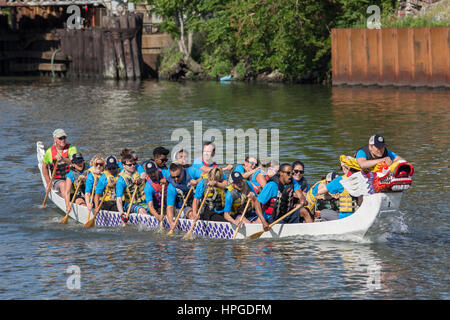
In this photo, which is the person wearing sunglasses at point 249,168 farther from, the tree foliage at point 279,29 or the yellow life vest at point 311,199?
the tree foliage at point 279,29

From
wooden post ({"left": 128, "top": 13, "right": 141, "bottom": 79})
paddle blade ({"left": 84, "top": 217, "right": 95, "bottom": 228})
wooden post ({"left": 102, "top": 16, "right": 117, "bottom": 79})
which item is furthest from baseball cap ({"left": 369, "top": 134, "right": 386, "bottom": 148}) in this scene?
wooden post ({"left": 102, "top": 16, "right": 117, "bottom": 79})

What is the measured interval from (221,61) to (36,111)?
60.4ft

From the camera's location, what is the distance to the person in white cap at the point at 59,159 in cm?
2164

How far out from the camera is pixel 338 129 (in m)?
32.9

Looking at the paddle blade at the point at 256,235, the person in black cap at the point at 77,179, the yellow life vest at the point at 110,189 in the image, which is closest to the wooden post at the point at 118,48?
the person in black cap at the point at 77,179

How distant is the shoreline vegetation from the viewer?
46688 millimetres

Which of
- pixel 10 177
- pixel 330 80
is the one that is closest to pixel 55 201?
pixel 10 177

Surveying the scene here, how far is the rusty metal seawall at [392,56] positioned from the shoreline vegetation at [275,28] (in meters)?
1.26

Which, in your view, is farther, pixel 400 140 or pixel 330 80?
pixel 330 80

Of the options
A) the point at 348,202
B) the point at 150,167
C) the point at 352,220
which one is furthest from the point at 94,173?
the point at 352,220

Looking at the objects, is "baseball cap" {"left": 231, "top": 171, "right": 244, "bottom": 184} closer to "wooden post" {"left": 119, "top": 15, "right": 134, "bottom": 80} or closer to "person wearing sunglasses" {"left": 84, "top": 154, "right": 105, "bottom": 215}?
"person wearing sunglasses" {"left": 84, "top": 154, "right": 105, "bottom": 215}

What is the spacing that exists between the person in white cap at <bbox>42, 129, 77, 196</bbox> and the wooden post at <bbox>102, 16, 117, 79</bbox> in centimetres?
3564

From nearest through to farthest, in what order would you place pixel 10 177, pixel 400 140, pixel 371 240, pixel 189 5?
pixel 371 240
pixel 10 177
pixel 400 140
pixel 189 5
